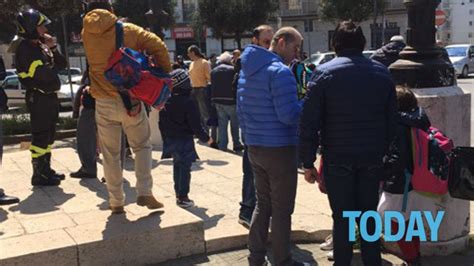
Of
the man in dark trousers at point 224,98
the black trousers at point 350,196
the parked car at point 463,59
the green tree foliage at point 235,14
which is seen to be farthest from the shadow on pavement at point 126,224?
the green tree foliage at point 235,14

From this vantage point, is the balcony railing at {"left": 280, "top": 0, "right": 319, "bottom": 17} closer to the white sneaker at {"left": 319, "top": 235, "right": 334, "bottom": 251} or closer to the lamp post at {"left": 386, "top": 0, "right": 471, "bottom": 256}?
the lamp post at {"left": 386, "top": 0, "right": 471, "bottom": 256}

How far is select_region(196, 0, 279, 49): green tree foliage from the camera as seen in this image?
38.9 metres

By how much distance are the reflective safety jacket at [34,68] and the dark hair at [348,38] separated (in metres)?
3.39

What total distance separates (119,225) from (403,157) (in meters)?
2.28

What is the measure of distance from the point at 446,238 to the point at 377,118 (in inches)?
66.8

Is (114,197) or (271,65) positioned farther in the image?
(114,197)

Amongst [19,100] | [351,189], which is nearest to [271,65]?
[351,189]

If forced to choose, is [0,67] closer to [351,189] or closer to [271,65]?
[271,65]

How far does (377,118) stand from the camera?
338cm

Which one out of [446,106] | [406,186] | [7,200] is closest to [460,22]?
[446,106]

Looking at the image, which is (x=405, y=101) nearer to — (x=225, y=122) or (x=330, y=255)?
(x=330, y=255)

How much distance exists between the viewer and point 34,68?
18.4 feet

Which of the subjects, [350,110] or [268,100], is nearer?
[350,110]

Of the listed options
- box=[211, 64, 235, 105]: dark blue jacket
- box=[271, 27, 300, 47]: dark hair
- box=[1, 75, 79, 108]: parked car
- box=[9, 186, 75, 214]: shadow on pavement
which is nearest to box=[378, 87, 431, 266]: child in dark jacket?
box=[271, 27, 300, 47]: dark hair
